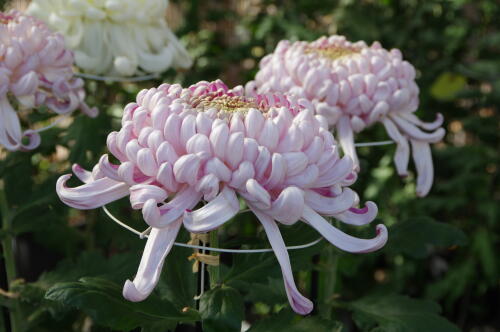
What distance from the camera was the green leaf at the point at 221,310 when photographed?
0.76 metres

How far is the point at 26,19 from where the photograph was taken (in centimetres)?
107

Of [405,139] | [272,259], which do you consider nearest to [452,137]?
[405,139]

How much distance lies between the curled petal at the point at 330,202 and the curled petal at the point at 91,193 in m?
0.23

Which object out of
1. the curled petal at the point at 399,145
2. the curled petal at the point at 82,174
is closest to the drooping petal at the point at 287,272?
the curled petal at the point at 82,174

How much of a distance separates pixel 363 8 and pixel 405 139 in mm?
1300

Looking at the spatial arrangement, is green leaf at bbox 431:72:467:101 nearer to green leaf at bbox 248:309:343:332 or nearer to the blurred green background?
the blurred green background

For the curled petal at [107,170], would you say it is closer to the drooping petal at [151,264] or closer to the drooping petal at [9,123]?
the drooping petal at [151,264]

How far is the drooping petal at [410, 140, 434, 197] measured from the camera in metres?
1.14

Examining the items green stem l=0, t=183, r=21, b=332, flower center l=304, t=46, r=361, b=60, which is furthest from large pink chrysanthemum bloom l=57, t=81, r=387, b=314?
green stem l=0, t=183, r=21, b=332

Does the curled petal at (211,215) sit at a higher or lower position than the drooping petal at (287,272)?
higher

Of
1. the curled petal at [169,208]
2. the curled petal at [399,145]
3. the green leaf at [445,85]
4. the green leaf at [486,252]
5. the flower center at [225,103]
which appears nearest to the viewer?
the curled petal at [169,208]

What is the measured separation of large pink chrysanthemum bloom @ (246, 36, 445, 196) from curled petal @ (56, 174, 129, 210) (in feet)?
1.31

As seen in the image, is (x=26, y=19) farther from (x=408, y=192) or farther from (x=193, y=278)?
(x=408, y=192)

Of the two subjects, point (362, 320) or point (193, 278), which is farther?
point (362, 320)
